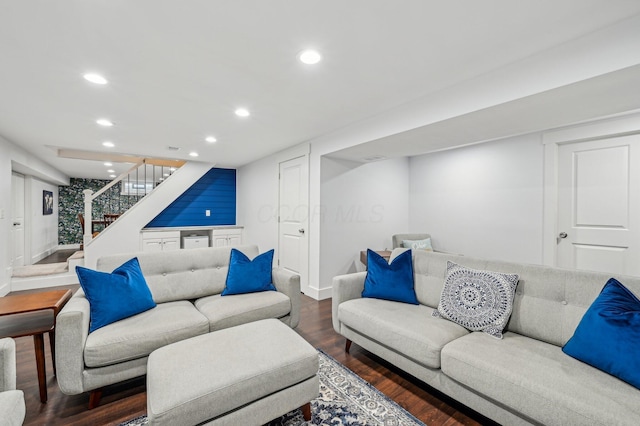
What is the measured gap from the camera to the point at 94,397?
177 centimetres

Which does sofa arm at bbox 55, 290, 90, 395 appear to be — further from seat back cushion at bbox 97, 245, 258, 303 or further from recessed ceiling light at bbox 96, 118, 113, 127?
recessed ceiling light at bbox 96, 118, 113, 127

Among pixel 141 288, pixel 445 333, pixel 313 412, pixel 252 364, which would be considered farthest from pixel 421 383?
pixel 141 288

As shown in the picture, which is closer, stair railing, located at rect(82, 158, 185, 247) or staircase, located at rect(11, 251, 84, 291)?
staircase, located at rect(11, 251, 84, 291)

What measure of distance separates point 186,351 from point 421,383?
1.59 meters

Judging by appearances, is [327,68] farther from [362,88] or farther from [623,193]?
[623,193]

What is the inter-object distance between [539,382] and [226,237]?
5459 millimetres

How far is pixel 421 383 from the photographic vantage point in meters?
2.03

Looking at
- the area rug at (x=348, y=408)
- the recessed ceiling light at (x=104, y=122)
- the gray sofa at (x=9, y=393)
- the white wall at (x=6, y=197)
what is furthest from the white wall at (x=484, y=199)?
the white wall at (x=6, y=197)

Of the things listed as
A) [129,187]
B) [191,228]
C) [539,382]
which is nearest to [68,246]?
[129,187]

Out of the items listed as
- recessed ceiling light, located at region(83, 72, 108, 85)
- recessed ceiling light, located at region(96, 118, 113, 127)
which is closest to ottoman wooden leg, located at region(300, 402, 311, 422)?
recessed ceiling light, located at region(83, 72, 108, 85)

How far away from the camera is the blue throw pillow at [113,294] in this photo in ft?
6.38

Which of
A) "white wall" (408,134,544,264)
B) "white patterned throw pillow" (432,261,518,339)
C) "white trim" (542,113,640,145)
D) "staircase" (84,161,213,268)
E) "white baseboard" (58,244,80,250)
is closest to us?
"white patterned throw pillow" (432,261,518,339)

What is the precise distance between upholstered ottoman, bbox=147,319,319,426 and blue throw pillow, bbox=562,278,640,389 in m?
1.41

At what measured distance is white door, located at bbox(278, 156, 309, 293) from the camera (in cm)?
415
